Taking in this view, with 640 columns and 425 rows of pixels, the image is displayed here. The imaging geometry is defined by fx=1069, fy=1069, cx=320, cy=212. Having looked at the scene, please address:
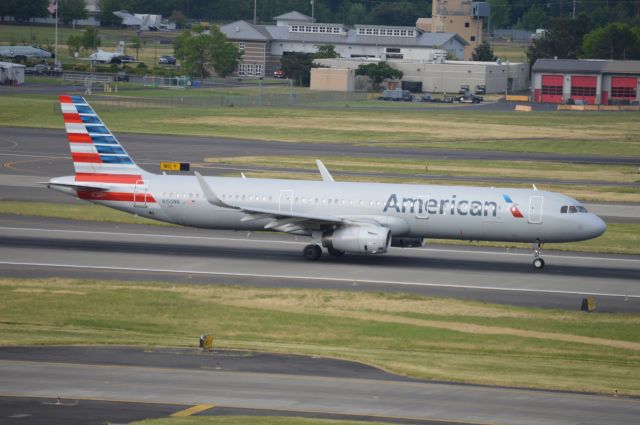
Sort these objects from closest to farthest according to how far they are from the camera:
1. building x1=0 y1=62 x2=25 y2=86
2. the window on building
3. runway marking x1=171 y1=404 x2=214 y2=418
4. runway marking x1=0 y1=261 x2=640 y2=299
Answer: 1. runway marking x1=171 y1=404 x2=214 y2=418
2. runway marking x1=0 y1=261 x2=640 y2=299
3. building x1=0 y1=62 x2=25 y2=86
4. the window on building

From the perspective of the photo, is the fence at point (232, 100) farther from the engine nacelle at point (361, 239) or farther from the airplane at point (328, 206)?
the engine nacelle at point (361, 239)

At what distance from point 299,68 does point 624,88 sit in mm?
57222

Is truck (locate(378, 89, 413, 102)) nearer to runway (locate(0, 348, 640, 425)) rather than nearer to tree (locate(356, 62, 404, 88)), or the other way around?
tree (locate(356, 62, 404, 88))

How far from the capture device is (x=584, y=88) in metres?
177

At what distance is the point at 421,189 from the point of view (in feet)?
173

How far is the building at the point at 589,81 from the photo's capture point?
175125mm

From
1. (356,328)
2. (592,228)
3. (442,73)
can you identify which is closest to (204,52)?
(442,73)

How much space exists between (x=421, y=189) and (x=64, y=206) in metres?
25.1

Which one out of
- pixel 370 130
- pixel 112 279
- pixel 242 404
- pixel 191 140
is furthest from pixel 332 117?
pixel 242 404

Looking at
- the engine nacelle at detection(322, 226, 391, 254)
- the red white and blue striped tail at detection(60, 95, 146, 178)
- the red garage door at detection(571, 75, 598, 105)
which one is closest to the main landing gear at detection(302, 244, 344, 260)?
the engine nacelle at detection(322, 226, 391, 254)

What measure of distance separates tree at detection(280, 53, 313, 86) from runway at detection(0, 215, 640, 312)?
136m

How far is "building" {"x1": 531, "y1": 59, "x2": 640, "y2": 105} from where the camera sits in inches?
6895

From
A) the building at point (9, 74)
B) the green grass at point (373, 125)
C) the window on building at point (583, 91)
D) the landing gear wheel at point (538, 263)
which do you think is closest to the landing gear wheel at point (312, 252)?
the landing gear wheel at point (538, 263)

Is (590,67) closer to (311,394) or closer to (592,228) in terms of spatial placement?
(592,228)
